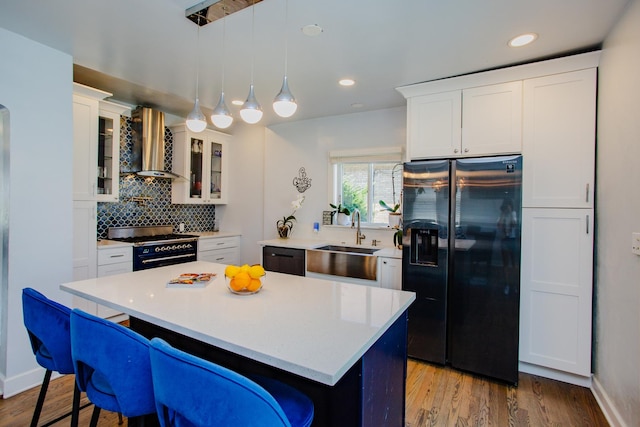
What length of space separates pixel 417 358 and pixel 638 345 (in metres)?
1.48

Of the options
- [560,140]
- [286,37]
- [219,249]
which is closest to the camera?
[286,37]

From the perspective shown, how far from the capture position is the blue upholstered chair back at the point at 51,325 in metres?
1.39

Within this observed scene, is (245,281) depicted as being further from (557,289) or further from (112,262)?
(112,262)

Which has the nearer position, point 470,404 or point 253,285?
point 253,285

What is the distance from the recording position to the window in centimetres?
373

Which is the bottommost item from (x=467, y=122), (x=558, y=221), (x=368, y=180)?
(x=558, y=221)

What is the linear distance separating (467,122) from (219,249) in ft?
11.2

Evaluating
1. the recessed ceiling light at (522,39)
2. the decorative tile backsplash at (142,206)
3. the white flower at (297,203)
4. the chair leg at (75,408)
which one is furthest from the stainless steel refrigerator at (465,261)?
the decorative tile backsplash at (142,206)

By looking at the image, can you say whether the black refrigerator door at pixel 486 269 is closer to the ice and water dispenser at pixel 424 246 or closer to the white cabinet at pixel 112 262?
the ice and water dispenser at pixel 424 246

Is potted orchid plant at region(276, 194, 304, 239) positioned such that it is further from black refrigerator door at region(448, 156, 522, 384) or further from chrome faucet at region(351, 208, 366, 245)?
black refrigerator door at region(448, 156, 522, 384)

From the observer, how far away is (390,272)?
3.12m

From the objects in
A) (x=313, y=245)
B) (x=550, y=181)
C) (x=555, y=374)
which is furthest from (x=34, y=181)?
(x=555, y=374)

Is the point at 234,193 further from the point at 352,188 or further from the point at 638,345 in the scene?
the point at 638,345

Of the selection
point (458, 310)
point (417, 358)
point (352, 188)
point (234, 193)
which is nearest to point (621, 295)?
point (458, 310)
